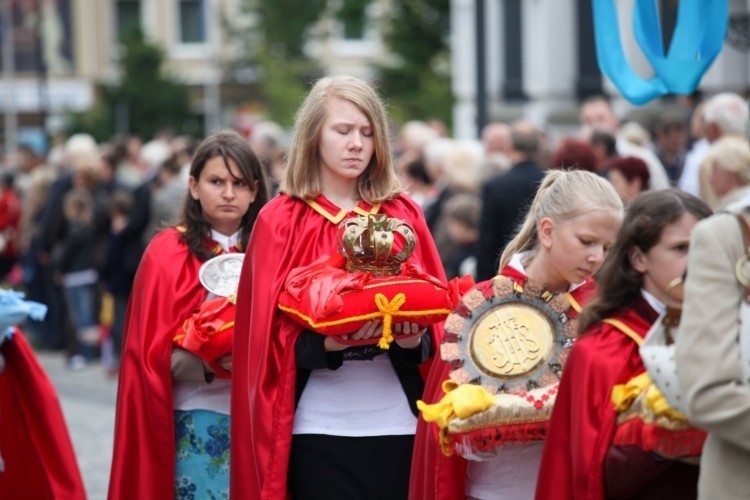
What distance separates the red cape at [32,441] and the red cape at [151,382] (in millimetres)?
401

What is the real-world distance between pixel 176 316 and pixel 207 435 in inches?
18.2

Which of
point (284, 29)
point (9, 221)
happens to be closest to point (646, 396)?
point (9, 221)

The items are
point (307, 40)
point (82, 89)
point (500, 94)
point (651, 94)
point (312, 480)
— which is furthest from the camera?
point (82, 89)

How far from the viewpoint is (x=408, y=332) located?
5.02 metres

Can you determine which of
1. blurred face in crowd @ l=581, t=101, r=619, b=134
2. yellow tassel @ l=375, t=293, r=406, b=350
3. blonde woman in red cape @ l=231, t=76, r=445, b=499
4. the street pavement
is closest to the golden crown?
yellow tassel @ l=375, t=293, r=406, b=350

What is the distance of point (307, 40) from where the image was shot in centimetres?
4491

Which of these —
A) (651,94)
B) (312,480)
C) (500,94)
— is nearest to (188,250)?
(312,480)

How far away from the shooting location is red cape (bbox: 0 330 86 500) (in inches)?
255

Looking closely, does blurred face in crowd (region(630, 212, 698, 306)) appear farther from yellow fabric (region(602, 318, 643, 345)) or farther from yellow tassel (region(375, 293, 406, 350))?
yellow tassel (region(375, 293, 406, 350))

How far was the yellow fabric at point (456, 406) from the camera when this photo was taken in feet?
14.9

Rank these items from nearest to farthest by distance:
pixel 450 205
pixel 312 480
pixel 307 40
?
pixel 312 480
pixel 450 205
pixel 307 40

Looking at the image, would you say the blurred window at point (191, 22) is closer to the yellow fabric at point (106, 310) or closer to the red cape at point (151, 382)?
the yellow fabric at point (106, 310)

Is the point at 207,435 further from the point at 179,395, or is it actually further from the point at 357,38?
the point at 357,38

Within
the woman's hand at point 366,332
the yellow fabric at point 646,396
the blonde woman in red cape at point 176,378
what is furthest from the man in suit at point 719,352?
the blonde woman in red cape at point 176,378
